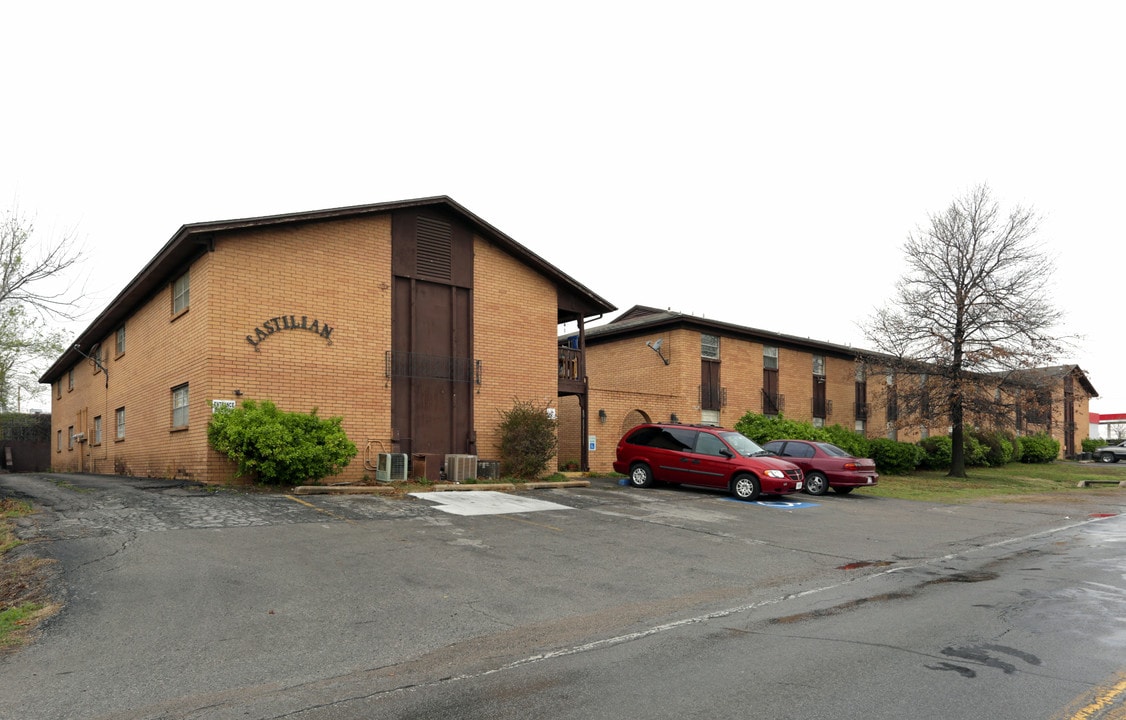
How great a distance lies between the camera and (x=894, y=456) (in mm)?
32906

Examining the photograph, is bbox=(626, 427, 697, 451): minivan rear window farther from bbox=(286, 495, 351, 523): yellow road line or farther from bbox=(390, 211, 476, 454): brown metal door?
bbox=(286, 495, 351, 523): yellow road line

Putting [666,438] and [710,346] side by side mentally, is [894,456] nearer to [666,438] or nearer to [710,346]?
[710,346]

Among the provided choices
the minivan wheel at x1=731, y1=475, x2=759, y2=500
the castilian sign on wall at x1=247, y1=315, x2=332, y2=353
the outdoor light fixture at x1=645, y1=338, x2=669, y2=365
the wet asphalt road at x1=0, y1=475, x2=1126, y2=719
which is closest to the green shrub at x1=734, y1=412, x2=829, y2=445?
the outdoor light fixture at x1=645, y1=338, x2=669, y2=365

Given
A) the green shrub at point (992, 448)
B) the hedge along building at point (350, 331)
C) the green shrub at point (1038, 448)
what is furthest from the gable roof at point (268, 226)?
the green shrub at point (1038, 448)

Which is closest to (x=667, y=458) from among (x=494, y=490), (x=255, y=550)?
(x=494, y=490)

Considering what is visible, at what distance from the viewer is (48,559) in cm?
885

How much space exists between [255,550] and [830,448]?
16645mm


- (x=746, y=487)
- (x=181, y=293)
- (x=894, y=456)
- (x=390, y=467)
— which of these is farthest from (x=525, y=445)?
(x=894, y=456)

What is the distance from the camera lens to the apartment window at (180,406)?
708 inches

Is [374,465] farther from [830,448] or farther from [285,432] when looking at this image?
[830,448]

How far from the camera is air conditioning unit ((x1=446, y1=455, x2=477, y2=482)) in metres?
18.9

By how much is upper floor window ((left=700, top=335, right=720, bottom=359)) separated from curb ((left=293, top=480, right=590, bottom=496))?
1191 centimetres

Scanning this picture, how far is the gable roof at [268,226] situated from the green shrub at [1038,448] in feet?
→ 115

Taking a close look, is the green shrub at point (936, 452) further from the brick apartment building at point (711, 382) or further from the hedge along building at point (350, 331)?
the hedge along building at point (350, 331)
